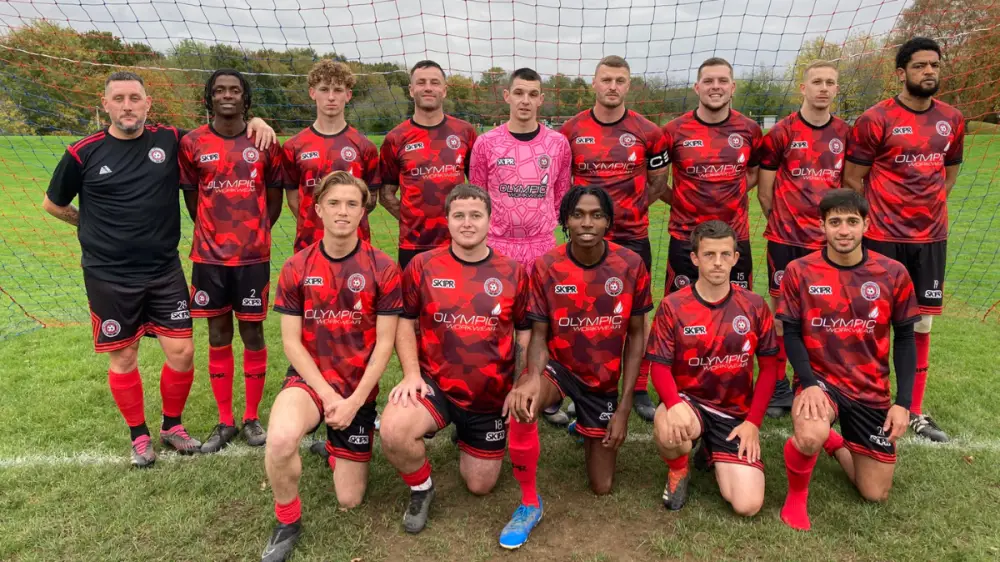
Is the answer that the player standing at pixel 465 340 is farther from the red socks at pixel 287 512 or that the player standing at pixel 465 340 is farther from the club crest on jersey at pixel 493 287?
the red socks at pixel 287 512

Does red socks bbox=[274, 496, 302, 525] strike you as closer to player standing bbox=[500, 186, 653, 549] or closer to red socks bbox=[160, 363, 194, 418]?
player standing bbox=[500, 186, 653, 549]

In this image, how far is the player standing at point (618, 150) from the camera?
3.86 meters

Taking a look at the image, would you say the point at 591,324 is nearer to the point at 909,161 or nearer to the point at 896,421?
the point at 896,421

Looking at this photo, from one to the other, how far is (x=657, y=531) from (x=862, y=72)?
7484mm

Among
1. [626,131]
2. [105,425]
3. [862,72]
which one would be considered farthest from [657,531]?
[862,72]

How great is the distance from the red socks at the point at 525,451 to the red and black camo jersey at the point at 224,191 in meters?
2.01

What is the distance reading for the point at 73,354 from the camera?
5191mm

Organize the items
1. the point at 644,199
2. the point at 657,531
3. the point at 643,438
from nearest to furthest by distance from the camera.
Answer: the point at 657,531 < the point at 643,438 < the point at 644,199

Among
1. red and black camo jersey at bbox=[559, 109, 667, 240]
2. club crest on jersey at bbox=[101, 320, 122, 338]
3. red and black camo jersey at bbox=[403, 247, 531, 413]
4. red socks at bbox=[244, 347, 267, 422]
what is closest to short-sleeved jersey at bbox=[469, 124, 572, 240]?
red and black camo jersey at bbox=[559, 109, 667, 240]

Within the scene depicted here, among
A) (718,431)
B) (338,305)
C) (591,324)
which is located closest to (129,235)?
(338,305)

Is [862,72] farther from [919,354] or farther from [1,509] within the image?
[1,509]

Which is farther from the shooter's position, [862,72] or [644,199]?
[862,72]

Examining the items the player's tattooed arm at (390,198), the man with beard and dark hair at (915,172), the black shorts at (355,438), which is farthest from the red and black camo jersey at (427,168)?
the man with beard and dark hair at (915,172)

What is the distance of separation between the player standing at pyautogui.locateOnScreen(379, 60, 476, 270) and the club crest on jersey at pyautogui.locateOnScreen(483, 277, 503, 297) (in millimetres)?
1076
